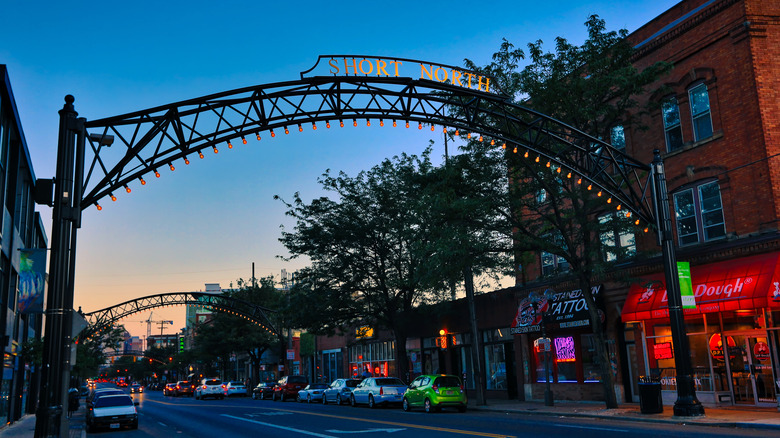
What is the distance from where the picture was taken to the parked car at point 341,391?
36.6m

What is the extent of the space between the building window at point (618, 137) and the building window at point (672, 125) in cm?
213

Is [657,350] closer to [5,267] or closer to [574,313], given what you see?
[574,313]

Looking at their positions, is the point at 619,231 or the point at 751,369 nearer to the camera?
the point at 751,369

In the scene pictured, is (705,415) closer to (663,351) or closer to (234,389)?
(663,351)

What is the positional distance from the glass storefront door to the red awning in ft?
4.98

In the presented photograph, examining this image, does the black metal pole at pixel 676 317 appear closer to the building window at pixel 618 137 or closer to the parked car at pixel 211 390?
the building window at pixel 618 137

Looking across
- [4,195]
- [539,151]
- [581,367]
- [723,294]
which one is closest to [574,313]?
[581,367]

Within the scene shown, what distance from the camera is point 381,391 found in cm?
3100

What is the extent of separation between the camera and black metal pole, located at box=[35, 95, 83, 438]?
1162 centimetres

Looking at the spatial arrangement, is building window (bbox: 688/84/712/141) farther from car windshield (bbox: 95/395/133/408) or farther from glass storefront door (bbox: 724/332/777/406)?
car windshield (bbox: 95/395/133/408)

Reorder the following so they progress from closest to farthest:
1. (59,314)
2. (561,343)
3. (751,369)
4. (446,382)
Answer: (59,314)
(751,369)
(446,382)
(561,343)

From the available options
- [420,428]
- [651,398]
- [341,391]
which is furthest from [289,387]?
[651,398]

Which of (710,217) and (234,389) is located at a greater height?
(710,217)

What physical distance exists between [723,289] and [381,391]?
1635 centimetres
